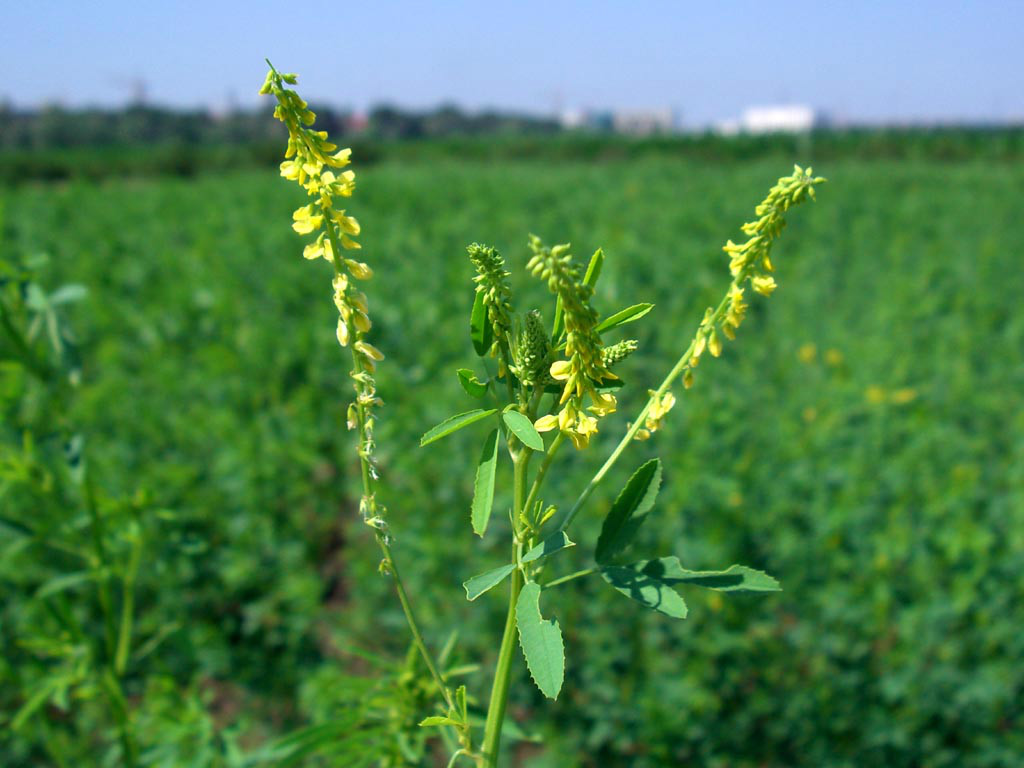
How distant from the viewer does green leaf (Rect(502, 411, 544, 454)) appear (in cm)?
64

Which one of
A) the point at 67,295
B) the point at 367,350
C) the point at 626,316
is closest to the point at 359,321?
the point at 367,350

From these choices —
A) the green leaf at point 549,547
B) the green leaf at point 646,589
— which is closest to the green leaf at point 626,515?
the green leaf at point 646,589

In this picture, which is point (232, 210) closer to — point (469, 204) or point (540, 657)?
point (469, 204)

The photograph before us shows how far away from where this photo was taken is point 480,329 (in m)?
0.74

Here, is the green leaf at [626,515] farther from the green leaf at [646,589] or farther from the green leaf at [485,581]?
the green leaf at [485,581]

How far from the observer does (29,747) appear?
3.23 m

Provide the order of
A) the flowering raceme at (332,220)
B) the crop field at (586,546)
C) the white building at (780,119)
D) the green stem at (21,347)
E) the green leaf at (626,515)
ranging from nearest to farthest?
the flowering raceme at (332,220)
the green leaf at (626,515)
the green stem at (21,347)
the crop field at (586,546)
the white building at (780,119)

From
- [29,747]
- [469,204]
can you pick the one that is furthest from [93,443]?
[469,204]

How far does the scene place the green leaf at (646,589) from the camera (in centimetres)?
70

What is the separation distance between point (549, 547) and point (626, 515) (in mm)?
163

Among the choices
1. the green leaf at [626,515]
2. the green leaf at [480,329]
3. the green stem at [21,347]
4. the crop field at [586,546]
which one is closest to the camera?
the green leaf at [480,329]

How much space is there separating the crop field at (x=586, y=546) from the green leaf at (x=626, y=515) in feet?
1.27

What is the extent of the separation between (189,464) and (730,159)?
4080 cm

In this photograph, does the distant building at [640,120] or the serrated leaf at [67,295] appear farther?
the distant building at [640,120]
